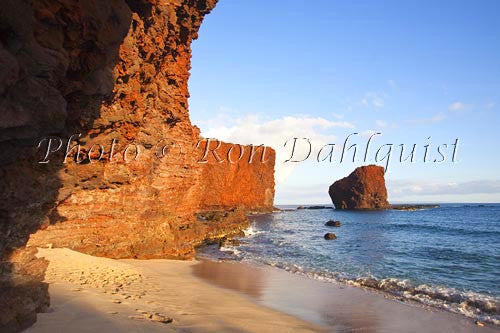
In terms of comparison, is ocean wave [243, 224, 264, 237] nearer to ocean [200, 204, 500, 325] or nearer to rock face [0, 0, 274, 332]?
ocean [200, 204, 500, 325]

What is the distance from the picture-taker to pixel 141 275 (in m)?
12.1

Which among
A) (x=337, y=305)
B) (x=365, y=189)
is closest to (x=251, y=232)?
(x=337, y=305)

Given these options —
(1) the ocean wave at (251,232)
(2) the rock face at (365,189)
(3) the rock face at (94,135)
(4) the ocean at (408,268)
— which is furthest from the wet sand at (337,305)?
(2) the rock face at (365,189)

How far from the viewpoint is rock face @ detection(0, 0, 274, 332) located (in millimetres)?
4379

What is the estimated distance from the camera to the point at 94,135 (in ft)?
39.7

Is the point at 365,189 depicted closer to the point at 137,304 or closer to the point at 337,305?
the point at 337,305

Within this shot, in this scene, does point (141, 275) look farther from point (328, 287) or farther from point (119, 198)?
point (328, 287)

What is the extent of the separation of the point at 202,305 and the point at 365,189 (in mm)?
109943

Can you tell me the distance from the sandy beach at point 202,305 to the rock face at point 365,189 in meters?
102

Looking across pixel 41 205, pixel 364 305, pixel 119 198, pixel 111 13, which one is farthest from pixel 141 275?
pixel 111 13

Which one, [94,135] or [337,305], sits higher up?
[94,135]

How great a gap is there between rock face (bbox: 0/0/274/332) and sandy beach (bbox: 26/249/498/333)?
130 centimetres

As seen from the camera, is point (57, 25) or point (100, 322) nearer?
point (57, 25)

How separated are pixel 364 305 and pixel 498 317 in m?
3.76
